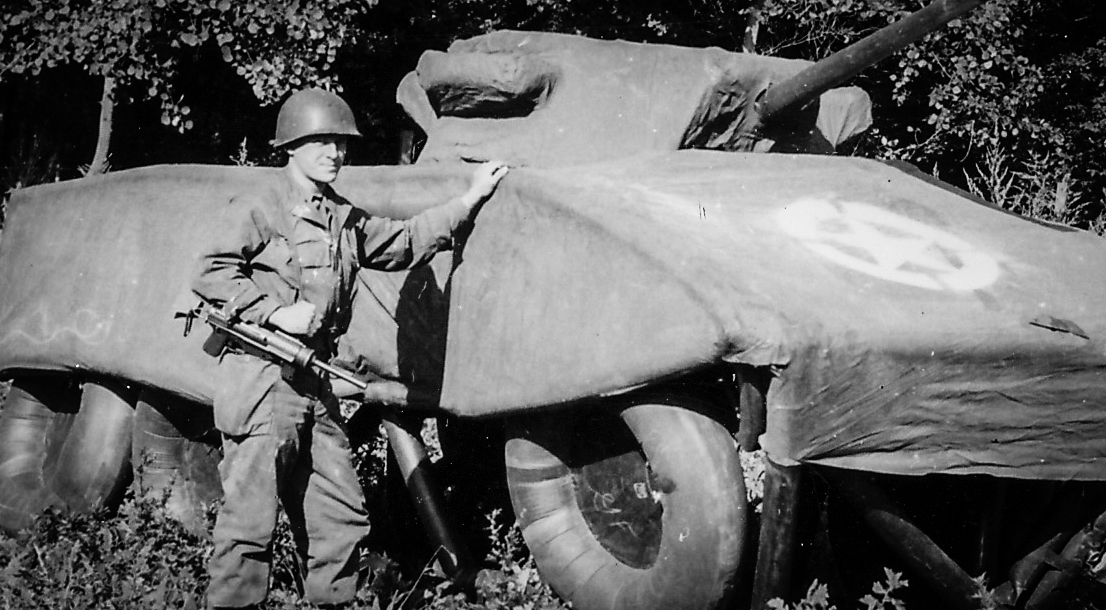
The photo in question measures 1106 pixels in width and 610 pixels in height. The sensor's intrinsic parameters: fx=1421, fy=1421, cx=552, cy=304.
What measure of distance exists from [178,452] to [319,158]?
75.5 inches

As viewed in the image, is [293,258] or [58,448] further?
[58,448]

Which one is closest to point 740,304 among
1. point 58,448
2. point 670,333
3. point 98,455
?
point 670,333

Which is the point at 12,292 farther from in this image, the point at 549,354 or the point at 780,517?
the point at 780,517

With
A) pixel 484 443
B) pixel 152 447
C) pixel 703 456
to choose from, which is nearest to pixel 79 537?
pixel 152 447

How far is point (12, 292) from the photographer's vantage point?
646cm

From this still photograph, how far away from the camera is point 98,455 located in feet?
20.1

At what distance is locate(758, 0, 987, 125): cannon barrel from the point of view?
4.85 meters

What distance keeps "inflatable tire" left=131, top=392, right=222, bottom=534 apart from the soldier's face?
1683 mm

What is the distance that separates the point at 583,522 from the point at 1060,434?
62.7 inches

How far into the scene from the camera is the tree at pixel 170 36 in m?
10.3

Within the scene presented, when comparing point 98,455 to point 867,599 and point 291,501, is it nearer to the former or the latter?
point 291,501

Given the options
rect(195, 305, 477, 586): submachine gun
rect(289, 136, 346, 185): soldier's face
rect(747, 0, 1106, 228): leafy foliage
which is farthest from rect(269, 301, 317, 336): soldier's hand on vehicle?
rect(747, 0, 1106, 228): leafy foliage

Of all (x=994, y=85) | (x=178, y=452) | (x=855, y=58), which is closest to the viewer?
(x=855, y=58)

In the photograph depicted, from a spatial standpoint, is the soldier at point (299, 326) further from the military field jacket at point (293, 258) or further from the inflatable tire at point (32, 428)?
the inflatable tire at point (32, 428)
